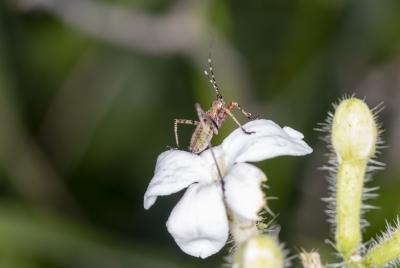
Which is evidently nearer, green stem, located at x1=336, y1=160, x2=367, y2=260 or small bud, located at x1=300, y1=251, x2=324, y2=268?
small bud, located at x1=300, y1=251, x2=324, y2=268

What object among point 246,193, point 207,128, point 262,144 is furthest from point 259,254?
point 207,128

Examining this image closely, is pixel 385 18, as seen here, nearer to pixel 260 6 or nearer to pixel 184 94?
pixel 260 6

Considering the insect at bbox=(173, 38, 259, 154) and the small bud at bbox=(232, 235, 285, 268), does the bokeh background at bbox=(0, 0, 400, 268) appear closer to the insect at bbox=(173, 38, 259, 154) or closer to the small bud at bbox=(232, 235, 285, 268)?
the insect at bbox=(173, 38, 259, 154)

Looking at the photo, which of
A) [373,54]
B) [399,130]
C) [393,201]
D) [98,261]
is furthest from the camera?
[373,54]

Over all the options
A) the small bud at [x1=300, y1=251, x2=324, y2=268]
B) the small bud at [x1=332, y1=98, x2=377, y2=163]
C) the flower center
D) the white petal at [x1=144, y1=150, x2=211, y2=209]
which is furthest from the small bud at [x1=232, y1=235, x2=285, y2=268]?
the small bud at [x1=332, y1=98, x2=377, y2=163]

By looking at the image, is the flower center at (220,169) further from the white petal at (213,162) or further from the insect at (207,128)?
the insect at (207,128)

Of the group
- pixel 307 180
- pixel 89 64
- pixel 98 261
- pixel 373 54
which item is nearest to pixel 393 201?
pixel 307 180
